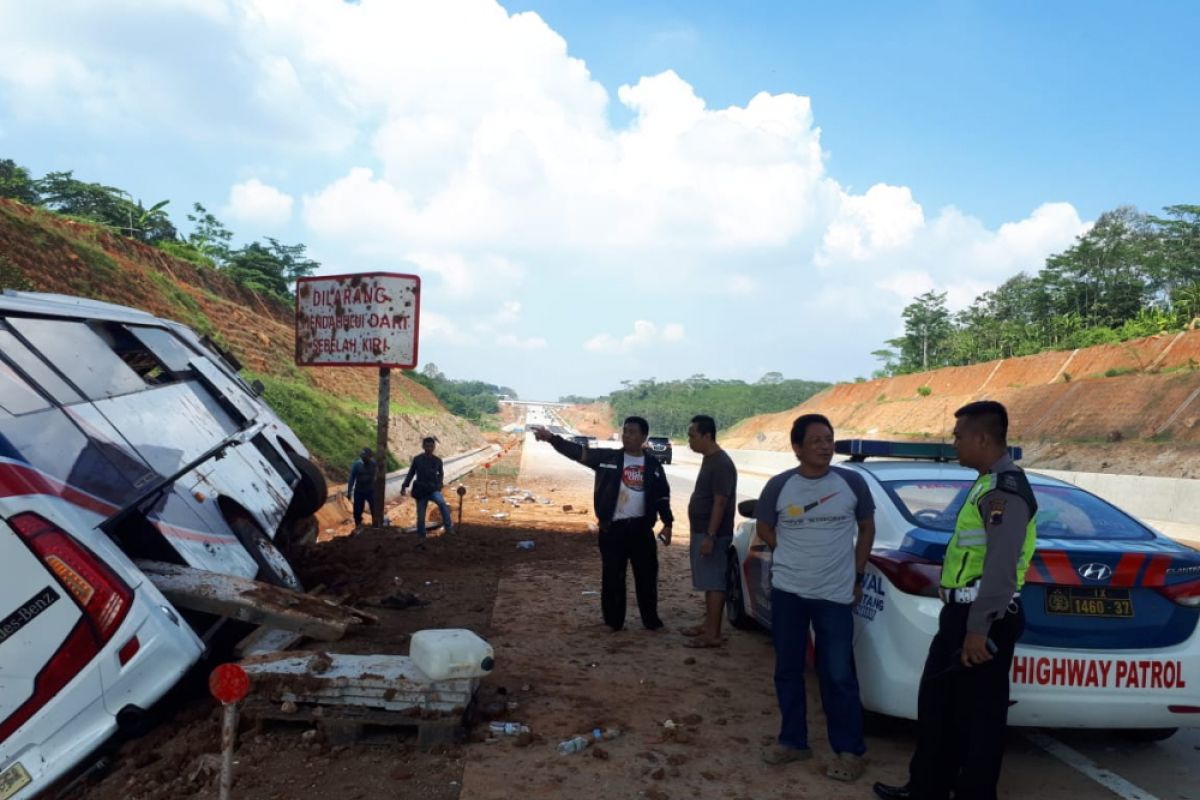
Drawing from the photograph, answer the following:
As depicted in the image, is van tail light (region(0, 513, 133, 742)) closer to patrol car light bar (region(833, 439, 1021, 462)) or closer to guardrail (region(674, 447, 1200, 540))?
patrol car light bar (region(833, 439, 1021, 462))

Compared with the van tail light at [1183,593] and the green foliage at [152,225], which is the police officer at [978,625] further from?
the green foliage at [152,225]

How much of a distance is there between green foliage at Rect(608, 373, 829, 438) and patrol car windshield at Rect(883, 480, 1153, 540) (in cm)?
11151

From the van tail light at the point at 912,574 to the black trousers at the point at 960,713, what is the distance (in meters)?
0.40

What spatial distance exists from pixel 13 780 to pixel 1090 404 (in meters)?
39.2

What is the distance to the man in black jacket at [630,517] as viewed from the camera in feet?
21.3

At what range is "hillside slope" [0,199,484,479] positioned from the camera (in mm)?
23422

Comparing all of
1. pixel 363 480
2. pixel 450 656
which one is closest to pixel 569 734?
pixel 450 656

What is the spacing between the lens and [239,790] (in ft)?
11.4

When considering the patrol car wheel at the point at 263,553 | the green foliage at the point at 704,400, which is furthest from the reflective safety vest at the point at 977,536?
the green foliage at the point at 704,400

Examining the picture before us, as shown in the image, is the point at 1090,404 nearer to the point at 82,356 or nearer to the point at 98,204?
the point at 82,356

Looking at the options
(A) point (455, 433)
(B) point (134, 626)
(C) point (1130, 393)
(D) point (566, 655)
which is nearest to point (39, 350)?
(B) point (134, 626)

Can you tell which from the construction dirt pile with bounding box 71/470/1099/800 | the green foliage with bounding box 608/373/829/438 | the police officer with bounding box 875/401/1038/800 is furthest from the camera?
the green foliage with bounding box 608/373/829/438

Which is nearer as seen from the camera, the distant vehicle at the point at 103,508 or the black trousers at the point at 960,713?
the distant vehicle at the point at 103,508

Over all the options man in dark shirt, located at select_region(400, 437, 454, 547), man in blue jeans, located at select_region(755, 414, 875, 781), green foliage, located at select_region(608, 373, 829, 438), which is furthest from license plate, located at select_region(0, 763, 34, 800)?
green foliage, located at select_region(608, 373, 829, 438)
